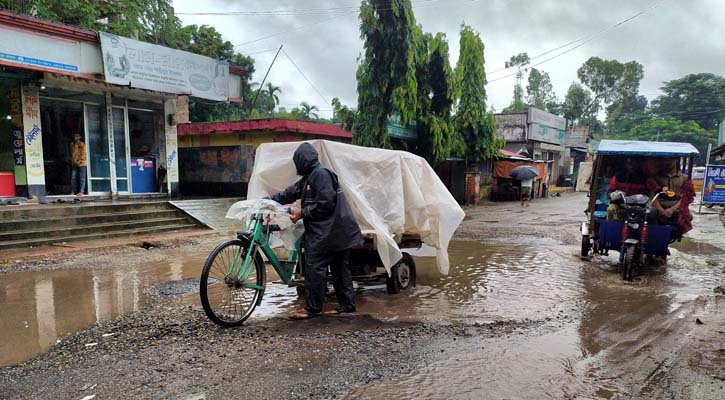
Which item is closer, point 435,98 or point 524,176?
point 435,98

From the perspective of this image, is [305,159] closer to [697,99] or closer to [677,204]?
[677,204]

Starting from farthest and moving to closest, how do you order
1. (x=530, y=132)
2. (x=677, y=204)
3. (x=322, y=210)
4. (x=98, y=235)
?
(x=530, y=132) < (x=98, y=235) < (x=677, y=204) < (x=322, y=210)

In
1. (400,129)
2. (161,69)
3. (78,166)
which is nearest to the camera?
(78,166)

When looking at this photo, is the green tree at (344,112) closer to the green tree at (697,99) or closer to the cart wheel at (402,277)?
the cart wheel at (402,277)

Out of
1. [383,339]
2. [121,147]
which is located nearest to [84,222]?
[121,147]

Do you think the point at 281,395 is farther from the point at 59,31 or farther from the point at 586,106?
the point at 586,106

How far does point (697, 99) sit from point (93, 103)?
61906 mm

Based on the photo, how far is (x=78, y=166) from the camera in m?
11.7

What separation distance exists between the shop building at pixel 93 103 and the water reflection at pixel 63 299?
231 inches

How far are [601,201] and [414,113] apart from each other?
25.0 feet

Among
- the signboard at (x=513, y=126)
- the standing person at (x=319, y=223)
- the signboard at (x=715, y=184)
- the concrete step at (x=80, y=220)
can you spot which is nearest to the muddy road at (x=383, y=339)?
the standing person at (x=319, y=223)

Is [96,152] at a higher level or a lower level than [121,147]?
lower

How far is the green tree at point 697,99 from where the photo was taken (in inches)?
2000

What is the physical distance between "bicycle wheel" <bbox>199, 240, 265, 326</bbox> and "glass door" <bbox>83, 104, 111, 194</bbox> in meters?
10.1
